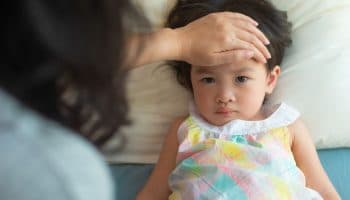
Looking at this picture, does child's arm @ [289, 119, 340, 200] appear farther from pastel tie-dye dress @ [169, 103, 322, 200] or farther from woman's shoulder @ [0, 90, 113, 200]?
woman's shoulder @ [0, 90, 113, 200]

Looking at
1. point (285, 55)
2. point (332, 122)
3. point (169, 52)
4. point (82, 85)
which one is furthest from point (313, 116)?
point (82, 85)

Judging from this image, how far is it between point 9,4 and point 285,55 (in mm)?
954

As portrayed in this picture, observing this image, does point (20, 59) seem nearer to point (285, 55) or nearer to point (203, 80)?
point (203, 80)

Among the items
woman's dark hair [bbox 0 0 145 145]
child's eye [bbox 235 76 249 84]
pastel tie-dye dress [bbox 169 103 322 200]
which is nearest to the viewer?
woman's dark hair [bbox 0 0 145 145]

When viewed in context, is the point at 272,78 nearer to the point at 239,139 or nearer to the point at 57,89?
the point at 239,139

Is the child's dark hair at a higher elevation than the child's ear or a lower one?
higher

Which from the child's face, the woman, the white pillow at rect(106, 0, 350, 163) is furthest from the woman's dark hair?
the white pillow at rect(106, 0, 350, 163)

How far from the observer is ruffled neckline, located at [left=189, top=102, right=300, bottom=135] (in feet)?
4.15

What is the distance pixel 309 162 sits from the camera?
1.26 metres

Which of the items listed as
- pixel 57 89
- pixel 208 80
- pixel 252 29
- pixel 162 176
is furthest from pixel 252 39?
pixel 57 89

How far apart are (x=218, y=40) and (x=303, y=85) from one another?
0.29 meters

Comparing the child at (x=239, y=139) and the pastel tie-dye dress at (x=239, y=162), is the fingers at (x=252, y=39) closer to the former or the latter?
the child at (x=239, y=139)

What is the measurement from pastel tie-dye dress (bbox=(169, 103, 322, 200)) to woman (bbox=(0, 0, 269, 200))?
0.53 m

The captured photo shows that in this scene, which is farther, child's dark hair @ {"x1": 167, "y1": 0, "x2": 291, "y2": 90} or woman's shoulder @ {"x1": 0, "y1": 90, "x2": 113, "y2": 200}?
child's dark hair @ {"x1": 167, "y1": 0, "x2": 291, "y2": 90}
